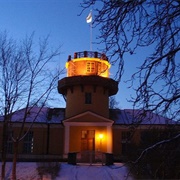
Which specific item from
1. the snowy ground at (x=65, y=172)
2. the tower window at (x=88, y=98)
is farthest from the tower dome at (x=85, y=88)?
the snowy ground at (x=65, y=172)

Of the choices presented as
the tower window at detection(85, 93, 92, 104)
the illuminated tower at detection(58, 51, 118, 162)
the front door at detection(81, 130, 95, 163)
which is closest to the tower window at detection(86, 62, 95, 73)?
the illuminated tower at detection(58, 51, 118, 162)

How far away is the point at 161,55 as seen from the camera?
706 cm

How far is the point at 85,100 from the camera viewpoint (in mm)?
36031

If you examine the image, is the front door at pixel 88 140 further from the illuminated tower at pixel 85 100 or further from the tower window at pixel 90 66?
the tower window at pixel 90 66

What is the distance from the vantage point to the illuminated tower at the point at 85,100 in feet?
112

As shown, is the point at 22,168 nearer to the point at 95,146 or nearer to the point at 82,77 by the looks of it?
the point at 95,146

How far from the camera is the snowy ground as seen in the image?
23.3m

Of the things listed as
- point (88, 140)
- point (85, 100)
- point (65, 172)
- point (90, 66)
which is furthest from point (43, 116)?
point (65, 172)

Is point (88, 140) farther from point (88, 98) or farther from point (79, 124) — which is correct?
point (88, 98)

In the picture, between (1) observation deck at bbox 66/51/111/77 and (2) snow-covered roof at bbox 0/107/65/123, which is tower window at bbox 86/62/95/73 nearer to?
(1) observation deck at bbox 66/51/111/77


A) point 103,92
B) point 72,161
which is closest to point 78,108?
point 103,92

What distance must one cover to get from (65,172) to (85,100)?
12427 mm

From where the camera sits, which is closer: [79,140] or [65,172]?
[65,172]

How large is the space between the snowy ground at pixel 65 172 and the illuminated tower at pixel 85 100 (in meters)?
7.81
